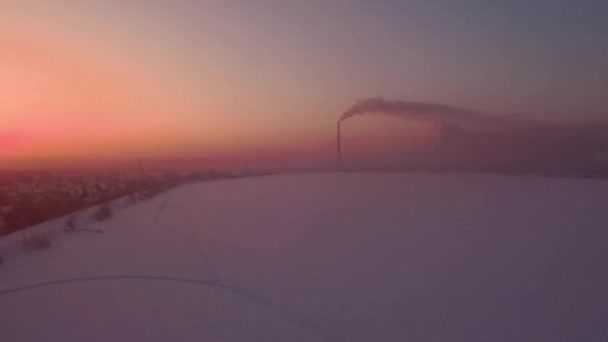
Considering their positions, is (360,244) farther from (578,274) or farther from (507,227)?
(578,274)

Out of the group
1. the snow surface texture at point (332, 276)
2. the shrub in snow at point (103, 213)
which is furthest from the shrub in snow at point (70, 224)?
the shrub in snow at point (103, 213)

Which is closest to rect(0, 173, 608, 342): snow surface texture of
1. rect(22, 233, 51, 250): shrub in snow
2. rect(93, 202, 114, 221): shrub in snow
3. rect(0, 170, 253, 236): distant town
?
rect(22, 233, 51, 250): shrub in snow

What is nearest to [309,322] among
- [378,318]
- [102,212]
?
[378,318]

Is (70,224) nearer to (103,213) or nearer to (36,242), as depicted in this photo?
(103,213)

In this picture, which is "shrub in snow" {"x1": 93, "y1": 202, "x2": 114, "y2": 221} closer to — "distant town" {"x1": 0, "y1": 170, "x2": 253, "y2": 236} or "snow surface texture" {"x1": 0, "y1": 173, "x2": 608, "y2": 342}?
"snow surface texture" {"x1": 0, "y1": 173, "x2": 608, "y2": 342}

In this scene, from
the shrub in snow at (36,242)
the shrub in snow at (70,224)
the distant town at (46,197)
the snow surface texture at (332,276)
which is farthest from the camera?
the distant town at (46,197)

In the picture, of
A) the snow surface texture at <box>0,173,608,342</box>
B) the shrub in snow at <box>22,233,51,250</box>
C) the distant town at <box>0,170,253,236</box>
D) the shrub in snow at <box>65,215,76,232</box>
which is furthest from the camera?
the distant town at <box>0,170,253,236</box>

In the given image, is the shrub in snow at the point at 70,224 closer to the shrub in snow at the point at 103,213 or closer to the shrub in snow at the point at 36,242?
the shrub in snow at the point at 103,213

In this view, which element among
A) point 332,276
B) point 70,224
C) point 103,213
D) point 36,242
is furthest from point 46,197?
point 332,276
